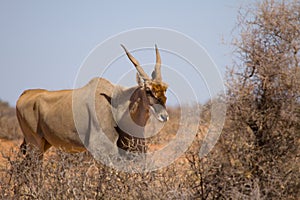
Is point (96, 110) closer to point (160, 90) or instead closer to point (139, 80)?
point (139, 80)

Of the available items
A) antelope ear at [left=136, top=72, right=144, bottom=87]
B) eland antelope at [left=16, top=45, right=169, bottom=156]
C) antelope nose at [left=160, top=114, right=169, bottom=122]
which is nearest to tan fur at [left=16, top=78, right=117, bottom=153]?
eland antelope at [left=16, top=45, right=169, bottom=156]

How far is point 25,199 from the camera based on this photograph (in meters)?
6.15

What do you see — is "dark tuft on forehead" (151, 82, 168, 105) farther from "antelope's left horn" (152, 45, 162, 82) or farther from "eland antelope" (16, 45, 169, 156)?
"antelope's left horn" (152, 45, 162, 82)

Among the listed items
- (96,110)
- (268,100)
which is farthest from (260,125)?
(96,110)

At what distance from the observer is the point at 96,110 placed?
863 centimetres

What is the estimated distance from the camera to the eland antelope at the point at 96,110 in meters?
7.70

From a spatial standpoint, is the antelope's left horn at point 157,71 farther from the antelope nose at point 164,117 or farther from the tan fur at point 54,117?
the tan fur at point 54,117

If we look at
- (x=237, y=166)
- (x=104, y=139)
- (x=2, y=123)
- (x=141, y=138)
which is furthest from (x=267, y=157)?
(x=2, y=123)

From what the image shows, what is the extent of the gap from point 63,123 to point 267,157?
123 inches

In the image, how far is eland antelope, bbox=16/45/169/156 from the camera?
25.3 feet

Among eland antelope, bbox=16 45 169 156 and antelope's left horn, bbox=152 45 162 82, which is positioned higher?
antelope's left horn, bbox=152 45 162 82

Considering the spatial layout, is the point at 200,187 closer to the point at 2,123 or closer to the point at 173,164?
the point at 173,164

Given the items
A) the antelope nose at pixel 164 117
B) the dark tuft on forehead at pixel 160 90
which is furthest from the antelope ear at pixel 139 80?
the antelope nose at pixel 164 117

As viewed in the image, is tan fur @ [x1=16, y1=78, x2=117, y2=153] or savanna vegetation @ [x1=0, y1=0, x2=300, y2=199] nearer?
savanna vegetation @ [x1=0, y1=0, x2=300, y2=199]
